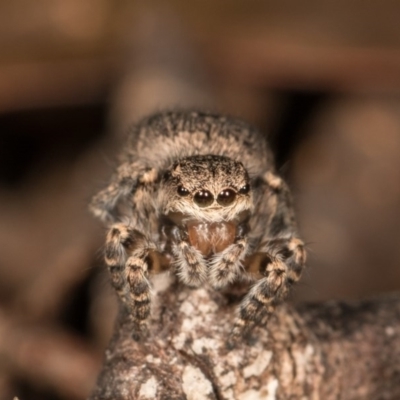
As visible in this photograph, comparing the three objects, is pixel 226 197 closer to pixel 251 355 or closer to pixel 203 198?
pixel 203 198

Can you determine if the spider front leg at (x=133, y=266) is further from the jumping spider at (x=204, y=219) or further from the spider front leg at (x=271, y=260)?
the spider front leg at (x=271, y=260)

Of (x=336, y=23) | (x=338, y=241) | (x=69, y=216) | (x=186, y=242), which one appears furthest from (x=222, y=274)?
(x=336, y=23)

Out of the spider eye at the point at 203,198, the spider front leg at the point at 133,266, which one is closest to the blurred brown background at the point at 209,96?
the spider front leg at the point at 133,266

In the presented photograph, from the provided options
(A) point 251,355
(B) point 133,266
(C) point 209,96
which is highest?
(C) point 209,96

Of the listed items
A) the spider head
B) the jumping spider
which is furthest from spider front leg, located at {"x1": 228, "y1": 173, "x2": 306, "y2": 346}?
the spider head

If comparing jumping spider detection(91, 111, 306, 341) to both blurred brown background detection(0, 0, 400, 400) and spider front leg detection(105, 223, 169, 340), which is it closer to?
spider front leg detection(105, 223, 169, 340)

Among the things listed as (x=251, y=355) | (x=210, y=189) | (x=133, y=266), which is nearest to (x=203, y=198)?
(x=210, y=189)
